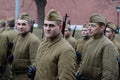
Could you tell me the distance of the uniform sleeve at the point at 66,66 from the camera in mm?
5441

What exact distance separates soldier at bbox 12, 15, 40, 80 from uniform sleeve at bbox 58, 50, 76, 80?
2.32 meters

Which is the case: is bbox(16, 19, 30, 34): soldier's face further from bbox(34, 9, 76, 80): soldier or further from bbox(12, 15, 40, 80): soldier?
bbox(34, 9, 76, 80): soldier

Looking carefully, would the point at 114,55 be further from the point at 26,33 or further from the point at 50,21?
the point at 26,33

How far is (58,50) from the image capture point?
18.5ft

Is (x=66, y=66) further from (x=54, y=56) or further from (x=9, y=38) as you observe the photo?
(x=9, y=38)

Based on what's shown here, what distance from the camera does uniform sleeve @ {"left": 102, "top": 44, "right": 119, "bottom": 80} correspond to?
6285mm

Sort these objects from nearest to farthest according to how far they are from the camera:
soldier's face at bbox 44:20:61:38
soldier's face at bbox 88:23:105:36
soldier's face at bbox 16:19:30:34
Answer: soldier's face at bbox 44:20:61:38, soldier's face at bbox 88:23:105:36, soldier's face at bbox 16:19:30:34

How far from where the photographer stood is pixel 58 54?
5.62 meters

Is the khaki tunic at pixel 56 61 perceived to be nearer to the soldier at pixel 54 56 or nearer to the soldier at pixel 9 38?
the soldier at pixel 54 56

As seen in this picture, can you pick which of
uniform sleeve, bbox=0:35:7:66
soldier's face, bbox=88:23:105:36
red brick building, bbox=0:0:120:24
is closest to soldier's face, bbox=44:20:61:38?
soldier's face, bbox=88:23:105:36

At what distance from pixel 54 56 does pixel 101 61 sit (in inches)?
47.4

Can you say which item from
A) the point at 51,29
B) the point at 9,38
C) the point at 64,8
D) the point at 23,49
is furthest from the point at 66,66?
the point at 64,8

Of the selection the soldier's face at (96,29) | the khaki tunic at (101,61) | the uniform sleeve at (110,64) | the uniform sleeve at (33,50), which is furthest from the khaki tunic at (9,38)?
the uniform sleeve at (110,64)

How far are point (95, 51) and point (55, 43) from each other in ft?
3.66
